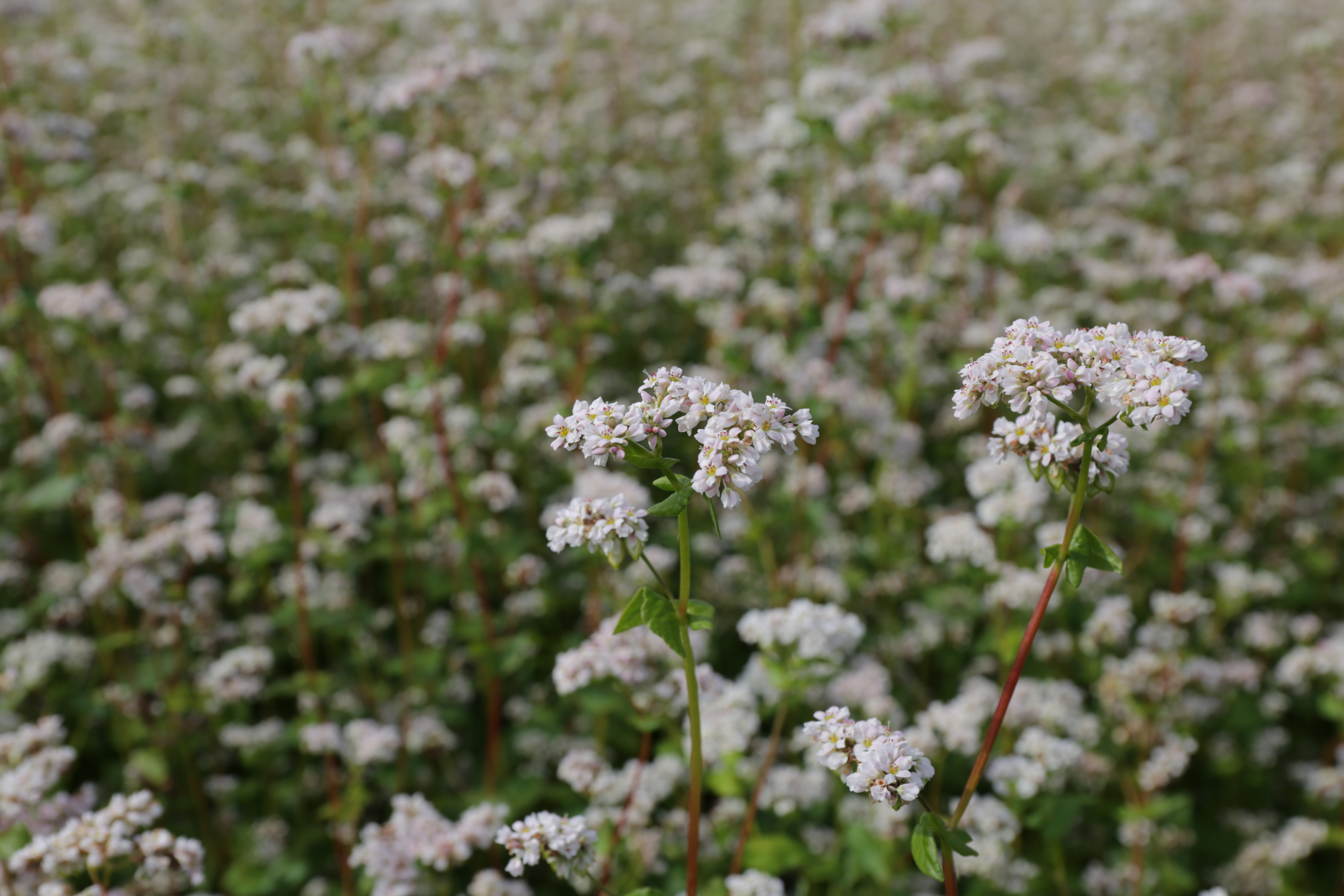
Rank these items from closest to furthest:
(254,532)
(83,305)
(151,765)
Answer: (151,765), (254,532), (83,305)

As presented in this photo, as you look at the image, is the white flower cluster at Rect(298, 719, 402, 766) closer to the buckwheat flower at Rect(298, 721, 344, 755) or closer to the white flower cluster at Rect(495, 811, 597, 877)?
the buckwheat flower at Rect(298, 721, 344, 755)

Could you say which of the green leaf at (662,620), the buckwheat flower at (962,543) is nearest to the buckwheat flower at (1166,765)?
the buckwheat flower at (962,543)

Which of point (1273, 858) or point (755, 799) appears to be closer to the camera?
point (755, 799)

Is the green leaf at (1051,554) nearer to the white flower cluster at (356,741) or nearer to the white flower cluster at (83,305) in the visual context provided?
the white flower cluster at (356,741)

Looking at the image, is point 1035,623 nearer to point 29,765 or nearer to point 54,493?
point 29,765

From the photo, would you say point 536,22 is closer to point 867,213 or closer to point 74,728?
point 867,213

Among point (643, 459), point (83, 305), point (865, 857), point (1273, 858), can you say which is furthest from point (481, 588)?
point (1273, 858)

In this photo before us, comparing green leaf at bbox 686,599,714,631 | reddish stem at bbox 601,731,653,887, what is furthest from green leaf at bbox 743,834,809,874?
green leaf at bbox 686,599,714,631
